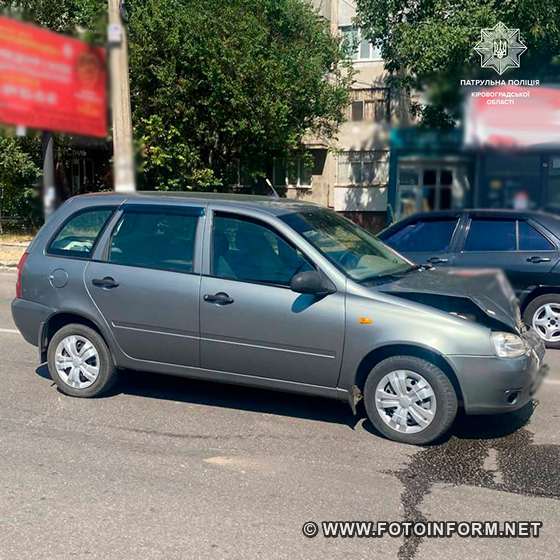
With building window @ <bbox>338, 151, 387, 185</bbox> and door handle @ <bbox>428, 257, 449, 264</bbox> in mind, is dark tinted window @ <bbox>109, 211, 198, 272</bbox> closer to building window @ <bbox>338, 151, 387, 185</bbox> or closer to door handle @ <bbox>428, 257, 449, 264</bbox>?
door handle @ <bbox>428, 257, 449, 264</bbox>

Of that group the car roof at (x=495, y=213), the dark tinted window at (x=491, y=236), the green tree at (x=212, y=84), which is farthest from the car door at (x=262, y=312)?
the green tree at (x=212, y=84)

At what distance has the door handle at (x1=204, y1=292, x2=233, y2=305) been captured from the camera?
502 cm

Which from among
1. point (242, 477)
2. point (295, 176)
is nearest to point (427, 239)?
point (242, 477)

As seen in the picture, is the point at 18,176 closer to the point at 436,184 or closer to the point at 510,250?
the point at 436,184

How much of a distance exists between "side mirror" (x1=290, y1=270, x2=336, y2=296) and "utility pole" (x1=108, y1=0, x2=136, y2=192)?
1830 mm

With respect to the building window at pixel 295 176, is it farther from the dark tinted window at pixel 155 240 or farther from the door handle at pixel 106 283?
the door handle at pixel 106 283

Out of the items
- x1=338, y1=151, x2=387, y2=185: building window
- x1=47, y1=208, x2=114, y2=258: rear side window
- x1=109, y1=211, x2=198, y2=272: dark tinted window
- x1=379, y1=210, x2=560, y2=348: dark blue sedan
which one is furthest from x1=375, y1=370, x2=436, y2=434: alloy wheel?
x1=338, y1=151, x2=387, y2=185: building window

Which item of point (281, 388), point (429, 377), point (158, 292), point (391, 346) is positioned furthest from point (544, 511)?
point (158, 292)

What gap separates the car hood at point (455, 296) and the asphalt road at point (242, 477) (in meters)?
0.85

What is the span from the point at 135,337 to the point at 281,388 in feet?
4.14

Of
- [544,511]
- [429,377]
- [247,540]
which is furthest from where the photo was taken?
[429,377]

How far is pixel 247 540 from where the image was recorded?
3.36 meters

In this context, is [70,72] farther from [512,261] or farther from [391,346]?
[512,261]

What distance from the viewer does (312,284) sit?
185 inches
